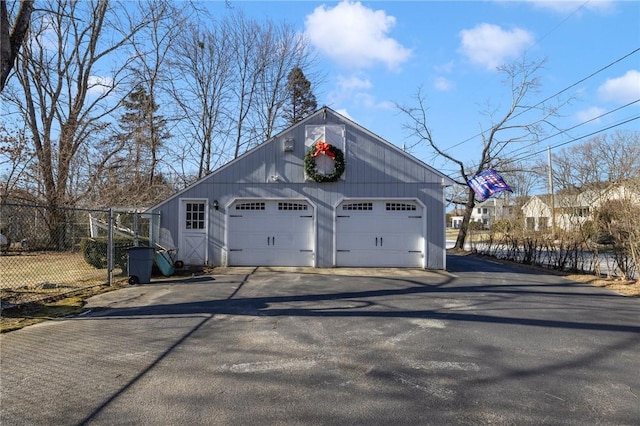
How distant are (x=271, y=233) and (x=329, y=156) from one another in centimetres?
333

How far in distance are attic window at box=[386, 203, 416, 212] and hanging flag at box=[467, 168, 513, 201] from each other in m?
3.00

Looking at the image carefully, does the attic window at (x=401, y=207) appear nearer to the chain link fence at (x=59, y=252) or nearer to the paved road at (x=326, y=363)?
the paved road at (x=326, y=363)

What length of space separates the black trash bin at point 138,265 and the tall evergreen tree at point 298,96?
21.8m

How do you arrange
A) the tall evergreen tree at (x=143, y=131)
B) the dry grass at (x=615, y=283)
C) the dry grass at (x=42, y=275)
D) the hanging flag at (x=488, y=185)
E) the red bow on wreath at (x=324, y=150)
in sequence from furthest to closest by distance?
the tall evergreen tree at (x=143, y=131)
the hanging flag at (x=488, y=185)
the red bow on wreath at (x=324, y=150)
the dry grass at (x=615, y=283)
the dry grass at (x=42, y=275)

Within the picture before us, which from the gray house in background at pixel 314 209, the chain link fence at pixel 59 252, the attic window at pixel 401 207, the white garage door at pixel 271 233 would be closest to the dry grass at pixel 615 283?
the gray house in background at pixel 314 209

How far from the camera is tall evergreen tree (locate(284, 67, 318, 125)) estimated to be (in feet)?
103

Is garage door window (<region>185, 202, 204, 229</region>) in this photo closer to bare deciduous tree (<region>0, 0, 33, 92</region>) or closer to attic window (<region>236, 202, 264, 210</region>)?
attic window (<region>236, 202, 264, 210</region>)

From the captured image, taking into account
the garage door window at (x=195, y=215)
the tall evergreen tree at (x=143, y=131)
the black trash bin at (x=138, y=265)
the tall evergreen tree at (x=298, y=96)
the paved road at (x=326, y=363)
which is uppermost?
the tall evergreen tree at (x=298, y=96)

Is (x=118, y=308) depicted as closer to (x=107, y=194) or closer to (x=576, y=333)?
(x=576, y=333)

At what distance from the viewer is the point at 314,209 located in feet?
48.2

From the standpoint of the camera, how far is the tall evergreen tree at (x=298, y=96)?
31.3m

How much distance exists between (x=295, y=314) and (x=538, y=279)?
8.79 metres

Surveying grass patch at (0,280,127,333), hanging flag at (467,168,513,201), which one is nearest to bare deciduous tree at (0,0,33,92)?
grass patch at (0,280,127,333)

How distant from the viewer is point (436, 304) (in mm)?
8328
